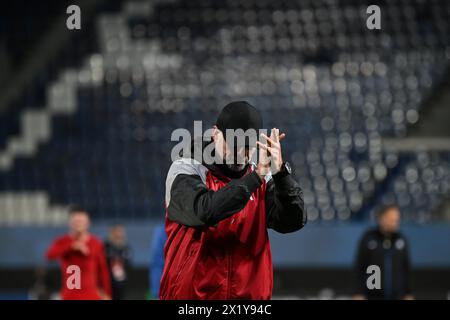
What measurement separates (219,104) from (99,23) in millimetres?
3950

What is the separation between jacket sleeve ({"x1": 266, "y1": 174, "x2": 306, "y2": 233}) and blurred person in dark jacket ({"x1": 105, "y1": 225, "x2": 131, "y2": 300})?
7.57 m

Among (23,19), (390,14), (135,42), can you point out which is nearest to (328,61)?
(390,14)

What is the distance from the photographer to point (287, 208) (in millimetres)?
3473

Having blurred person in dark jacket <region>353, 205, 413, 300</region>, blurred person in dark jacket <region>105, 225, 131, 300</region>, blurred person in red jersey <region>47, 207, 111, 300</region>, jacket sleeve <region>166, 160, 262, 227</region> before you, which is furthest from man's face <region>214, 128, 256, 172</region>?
blurred person in dark jacket <region>105, 225, 131, 300</region>

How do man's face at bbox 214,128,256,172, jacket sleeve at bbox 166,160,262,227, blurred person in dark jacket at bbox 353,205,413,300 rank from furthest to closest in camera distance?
1. blurred person in dark jacket at bbox 353,205,413,300
2. man's face at bbox 214,128,256,172
3. jacket sleeve at bbox 166,160,262,227

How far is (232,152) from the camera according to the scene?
11.5 feet

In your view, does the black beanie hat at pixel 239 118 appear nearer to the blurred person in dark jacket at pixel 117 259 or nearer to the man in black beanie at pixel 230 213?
the man in black beanie at pixel 230 213

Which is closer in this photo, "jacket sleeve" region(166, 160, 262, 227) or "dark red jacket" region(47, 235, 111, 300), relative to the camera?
"jacket sleeve" region(166, 160, 262, 227)

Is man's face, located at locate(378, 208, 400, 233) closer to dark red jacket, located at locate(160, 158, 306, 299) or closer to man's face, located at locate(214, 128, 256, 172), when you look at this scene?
dark red jacket, located at locate(160, 158, 306, 299)

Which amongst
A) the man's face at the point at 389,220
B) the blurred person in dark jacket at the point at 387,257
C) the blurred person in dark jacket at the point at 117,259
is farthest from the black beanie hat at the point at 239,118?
the blurred person in dark jacket at the point at 117,259

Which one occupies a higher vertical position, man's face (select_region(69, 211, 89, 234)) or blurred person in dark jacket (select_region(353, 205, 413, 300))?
man's face (select_region(69, 211, 89, 234))

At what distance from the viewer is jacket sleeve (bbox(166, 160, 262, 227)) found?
3.35m

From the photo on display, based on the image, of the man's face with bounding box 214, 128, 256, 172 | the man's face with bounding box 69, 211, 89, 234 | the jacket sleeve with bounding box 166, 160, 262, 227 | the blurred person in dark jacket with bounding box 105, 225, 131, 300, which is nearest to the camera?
the jacket sleeve with bounding box 166, 160, 262, 227
